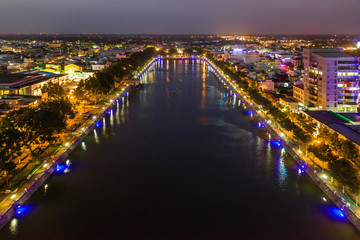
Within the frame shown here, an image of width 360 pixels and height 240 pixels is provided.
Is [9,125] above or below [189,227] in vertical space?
above

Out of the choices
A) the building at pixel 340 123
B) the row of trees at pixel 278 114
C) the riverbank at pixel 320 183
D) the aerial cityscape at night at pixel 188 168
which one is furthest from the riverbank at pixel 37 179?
the building at pixel 340 123

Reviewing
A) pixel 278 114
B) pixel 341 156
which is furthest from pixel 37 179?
pixel 278 114

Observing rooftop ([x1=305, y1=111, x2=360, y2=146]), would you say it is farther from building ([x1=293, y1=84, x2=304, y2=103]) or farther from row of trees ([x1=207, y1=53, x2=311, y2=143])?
building ([x1=293, y1=84, x2=304, y2=103])

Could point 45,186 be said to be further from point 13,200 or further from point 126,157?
point 126,157

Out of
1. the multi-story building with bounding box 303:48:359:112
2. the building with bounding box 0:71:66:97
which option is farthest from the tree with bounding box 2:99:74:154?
the multi-story building with bounding box 303:48:359:112

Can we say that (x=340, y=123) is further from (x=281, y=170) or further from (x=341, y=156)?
(x=281, y=170)

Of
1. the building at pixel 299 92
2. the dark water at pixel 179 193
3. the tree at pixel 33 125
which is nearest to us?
the dark water at pixel 179 193

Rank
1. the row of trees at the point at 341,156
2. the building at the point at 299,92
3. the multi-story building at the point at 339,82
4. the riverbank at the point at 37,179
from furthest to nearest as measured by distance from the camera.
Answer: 1. the building at the point at 299,92
2. the multi-story building at the point at 339,82
3. the row of trees at the point at 341,156
4. the riverbank at the point at 37,179

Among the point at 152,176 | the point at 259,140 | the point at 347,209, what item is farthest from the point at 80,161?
the point at 347,209

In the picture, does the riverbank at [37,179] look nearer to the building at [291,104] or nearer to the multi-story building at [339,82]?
the building at [291,104]
